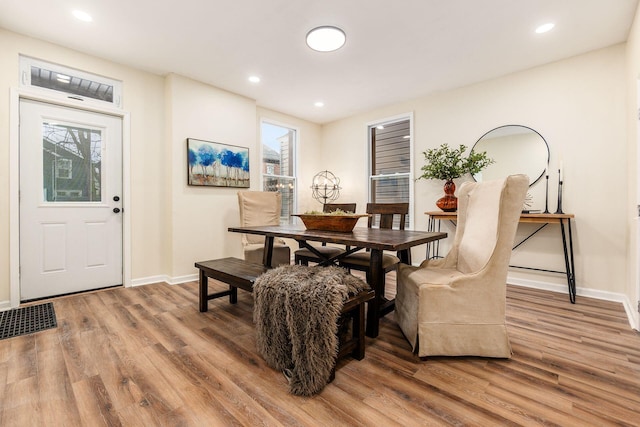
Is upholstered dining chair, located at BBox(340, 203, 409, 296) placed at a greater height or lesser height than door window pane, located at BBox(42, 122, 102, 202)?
lesser

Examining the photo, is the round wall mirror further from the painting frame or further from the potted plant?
the painting frame

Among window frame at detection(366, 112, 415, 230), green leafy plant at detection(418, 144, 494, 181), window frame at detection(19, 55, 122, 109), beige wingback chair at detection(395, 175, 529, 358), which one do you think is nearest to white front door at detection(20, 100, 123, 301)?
window frame at detection(19, 55, 122, 109)

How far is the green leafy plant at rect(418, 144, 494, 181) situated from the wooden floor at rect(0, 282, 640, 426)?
6.13 feet

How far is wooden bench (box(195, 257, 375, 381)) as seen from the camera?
1.72 metres

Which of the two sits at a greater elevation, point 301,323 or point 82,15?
point 82,15

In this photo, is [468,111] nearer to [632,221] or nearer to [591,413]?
[632,221]

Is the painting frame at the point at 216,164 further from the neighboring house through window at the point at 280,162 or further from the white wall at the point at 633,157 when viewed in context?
the white wall at the point at 633,157

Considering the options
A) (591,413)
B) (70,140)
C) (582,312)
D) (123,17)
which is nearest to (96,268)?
(70,140)

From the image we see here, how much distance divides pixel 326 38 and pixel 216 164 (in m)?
2.15

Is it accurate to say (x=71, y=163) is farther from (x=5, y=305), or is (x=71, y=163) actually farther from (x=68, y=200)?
(x=5, y=305)

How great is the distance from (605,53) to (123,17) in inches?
182

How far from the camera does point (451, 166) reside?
3707mm

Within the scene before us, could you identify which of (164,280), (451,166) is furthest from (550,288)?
(164,280)

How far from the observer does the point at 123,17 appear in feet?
8.28
